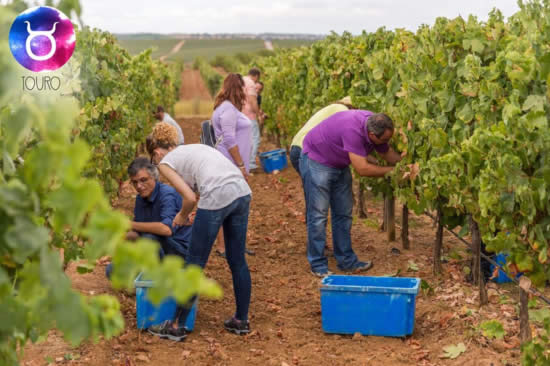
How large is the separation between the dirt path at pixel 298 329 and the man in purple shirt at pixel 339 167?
0.87 ft

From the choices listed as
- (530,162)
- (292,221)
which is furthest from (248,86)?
(530,162)

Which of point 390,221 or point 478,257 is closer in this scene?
point 478,257

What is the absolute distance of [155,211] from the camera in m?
5.17

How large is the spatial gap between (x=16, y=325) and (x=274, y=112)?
48.7 ft

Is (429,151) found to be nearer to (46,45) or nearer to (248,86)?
(46,45)

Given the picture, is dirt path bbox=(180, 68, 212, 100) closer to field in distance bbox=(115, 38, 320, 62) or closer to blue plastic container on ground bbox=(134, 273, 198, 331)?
field in distance bbox=(115, 38, 320, 62)

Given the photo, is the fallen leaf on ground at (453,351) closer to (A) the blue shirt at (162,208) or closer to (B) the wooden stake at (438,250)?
(B) the wooden stake at (438,250)

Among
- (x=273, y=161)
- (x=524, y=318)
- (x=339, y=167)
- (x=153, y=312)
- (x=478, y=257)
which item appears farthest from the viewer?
(x=273, y=161)

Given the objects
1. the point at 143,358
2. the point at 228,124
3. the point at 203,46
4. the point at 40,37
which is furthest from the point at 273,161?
the point at 203,46

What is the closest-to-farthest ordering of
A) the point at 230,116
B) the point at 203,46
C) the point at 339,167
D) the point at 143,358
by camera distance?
the point at 143,358
the point at 339,167
the point at 230,116
the point at 203,46

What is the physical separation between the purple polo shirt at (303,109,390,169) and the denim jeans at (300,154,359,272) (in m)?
0.10

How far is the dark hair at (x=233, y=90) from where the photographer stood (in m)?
6.80

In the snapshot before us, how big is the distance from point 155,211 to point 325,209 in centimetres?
189

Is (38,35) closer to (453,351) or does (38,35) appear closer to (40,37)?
(40,37)
